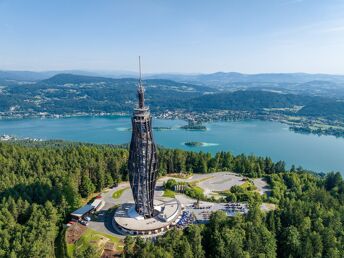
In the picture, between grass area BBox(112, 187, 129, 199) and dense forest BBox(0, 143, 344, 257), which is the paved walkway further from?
dense forest BBox(0, 143, 344, 257)

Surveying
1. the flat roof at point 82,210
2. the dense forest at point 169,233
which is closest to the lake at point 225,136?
the dense forest at point 169,233

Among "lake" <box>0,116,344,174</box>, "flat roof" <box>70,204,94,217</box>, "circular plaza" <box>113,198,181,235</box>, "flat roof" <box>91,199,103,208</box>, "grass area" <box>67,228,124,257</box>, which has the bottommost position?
"lake" <box>0,116,344,174</box>

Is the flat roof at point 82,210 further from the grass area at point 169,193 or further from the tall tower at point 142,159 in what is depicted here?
the grass area at point 169,193

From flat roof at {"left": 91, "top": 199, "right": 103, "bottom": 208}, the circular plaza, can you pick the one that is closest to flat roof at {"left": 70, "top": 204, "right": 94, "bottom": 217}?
flat roof at {"left": 91, "top": 199, "right": 103, "bottom": 208}

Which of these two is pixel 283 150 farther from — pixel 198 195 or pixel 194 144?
pixel 198 195

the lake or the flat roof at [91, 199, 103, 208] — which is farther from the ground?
the flat roof at [91, 199, 103, 208]

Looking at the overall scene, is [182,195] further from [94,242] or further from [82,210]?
[94,242]
